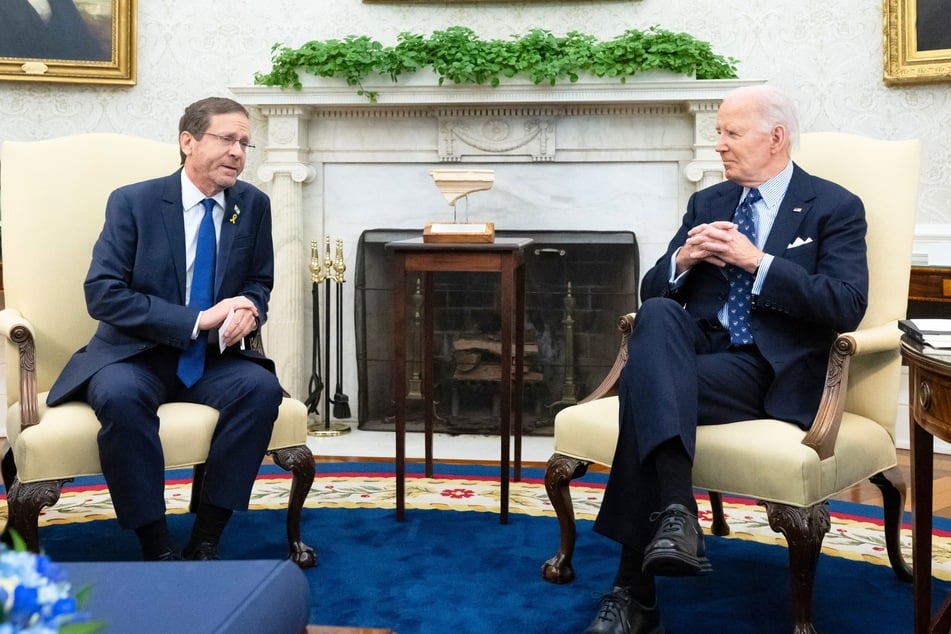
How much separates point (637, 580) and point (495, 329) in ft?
8.84

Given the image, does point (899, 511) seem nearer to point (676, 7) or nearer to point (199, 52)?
point (676, 7)

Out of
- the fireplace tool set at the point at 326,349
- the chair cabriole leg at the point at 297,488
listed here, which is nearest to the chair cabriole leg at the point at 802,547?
the chair cabriole leg at the point at 297,488

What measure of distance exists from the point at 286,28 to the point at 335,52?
0.66 meters

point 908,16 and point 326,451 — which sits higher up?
point 908,16

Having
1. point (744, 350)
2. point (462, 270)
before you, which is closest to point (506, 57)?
point (462, 270)

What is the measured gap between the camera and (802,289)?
8.16ft

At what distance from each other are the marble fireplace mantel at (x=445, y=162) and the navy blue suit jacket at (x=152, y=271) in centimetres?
178

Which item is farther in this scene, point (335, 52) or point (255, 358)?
point (335, 52)

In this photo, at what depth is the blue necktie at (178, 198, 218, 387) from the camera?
2832 mm

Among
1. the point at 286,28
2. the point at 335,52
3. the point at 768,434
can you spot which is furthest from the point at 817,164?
the point at 286,28

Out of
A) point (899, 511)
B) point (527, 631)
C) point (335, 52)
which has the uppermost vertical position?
point (335, 52)

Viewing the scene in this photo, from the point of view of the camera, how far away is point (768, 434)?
7.76 feet

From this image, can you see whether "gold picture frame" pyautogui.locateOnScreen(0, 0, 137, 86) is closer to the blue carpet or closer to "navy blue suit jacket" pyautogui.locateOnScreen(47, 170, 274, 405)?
"navy blue suit jacket" pyautogui.locateOnScreen(47, 170, 274, 405)

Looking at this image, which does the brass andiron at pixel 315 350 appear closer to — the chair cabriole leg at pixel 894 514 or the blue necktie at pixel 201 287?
the blue necktie at pixel 201 287
